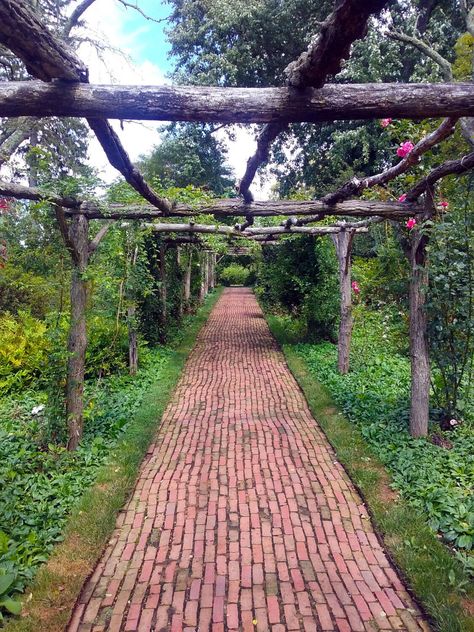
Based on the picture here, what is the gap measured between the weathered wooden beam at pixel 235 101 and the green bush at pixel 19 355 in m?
5.44

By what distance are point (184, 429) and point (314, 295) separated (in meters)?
5.84

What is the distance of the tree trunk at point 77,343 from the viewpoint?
5.03 metres

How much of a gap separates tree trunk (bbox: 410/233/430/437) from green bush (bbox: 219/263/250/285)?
3179 cm

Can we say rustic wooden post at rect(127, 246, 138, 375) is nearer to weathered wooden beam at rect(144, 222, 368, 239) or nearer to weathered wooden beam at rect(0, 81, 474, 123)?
weathered wooden beam at rect(144, 222, 368, 239)

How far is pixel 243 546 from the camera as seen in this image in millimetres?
3318

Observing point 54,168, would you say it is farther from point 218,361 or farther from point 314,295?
point 314,295

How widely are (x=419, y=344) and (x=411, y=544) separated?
2.50 meters

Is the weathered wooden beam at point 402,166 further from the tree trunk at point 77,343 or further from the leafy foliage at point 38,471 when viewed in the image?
the leafy foliage at point 38,471

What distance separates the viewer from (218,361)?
9.52 m

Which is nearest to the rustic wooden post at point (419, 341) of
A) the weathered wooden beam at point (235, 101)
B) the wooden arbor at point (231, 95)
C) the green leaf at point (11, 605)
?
the wooden arbor at point (231, 95)

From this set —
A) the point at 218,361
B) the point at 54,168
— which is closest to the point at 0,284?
the point at 218,361

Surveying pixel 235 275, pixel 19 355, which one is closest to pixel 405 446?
pixel 19 355

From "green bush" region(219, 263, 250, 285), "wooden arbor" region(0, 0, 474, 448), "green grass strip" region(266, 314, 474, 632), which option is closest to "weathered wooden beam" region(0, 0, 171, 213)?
"wooden arbor" region(0, 0, 474, 448)

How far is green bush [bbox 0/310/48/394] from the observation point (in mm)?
7199
